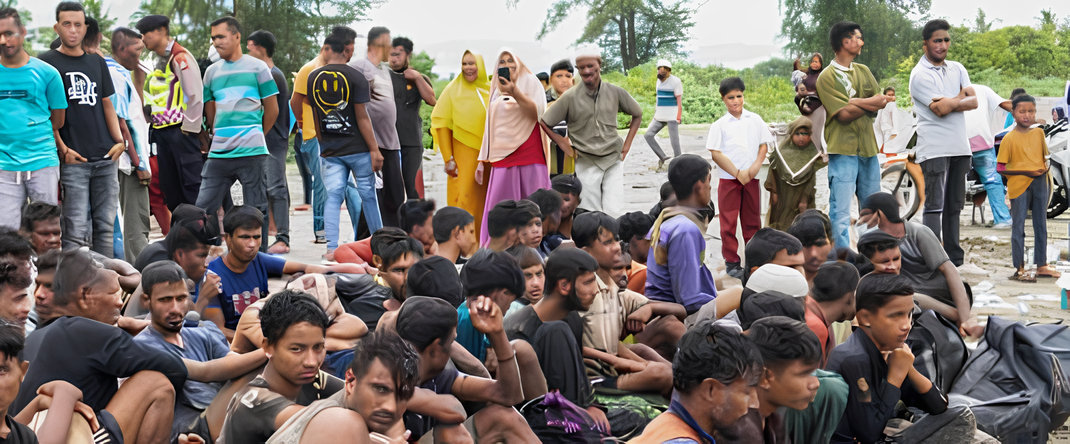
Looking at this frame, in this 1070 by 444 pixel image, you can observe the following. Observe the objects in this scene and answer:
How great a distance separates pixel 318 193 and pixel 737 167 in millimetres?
3377

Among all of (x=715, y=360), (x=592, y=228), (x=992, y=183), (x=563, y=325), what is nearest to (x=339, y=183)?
(x=592, y=228)

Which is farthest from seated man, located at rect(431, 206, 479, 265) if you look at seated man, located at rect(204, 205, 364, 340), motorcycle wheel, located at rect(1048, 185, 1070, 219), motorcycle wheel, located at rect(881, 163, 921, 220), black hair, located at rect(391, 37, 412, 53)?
motorcycle wheel, located at rect(1048, 185, 1070, 219)

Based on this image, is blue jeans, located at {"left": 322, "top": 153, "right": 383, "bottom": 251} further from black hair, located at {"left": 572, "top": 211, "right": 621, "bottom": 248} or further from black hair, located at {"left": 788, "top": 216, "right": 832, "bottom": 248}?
black hair, located at {"left": 788, "top": 216, "right": 832, "bottom": 248}

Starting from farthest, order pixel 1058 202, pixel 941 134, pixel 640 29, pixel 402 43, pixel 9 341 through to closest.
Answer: pixel 640 29 < pixel 1058 202 < pixel 402 43 < pixel 941 134 < pixel 9 341

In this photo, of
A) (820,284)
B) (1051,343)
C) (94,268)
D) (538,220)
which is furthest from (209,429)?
(1051,343)

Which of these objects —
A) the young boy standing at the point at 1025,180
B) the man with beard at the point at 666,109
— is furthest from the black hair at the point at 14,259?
the man with beard at the point at 666,109

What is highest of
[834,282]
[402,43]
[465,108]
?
[402,43]

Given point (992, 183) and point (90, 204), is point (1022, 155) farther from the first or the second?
point (90, 204)

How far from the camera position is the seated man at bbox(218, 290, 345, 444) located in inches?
117

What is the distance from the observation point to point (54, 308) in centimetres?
347

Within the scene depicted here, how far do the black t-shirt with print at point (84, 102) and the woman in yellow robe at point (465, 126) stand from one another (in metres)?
2.43

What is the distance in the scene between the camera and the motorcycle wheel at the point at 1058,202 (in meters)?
10.7

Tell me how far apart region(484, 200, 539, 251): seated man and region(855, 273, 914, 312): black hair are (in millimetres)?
1724

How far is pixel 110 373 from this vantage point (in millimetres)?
3174
